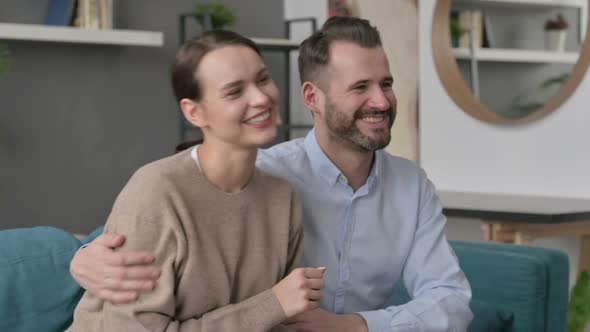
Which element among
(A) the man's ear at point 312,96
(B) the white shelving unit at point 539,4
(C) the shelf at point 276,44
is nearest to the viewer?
(A) the man's ear at point 312,96

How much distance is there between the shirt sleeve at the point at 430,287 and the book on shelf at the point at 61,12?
2847 millimetres

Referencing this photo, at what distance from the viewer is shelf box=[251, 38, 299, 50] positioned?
4.92m

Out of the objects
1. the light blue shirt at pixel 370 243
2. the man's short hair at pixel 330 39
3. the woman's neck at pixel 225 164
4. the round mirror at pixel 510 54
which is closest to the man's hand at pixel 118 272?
the woman's neck at pixel 225 164

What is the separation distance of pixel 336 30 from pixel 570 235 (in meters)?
2.16

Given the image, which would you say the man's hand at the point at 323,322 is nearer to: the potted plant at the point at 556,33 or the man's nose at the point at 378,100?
the man's nose at the point at 378,100

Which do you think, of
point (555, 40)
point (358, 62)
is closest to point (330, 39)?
point (358, 62)

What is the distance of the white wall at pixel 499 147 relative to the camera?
152 inches

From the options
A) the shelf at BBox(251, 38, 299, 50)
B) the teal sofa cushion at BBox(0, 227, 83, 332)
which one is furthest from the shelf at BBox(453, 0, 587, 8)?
the teal sofa cushion at BBox(0, 227, 83, 332)

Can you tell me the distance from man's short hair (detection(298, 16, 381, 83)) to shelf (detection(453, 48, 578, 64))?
203 cm

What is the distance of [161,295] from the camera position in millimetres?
1462

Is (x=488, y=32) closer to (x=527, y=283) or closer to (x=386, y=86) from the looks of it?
(x=527, y=283)

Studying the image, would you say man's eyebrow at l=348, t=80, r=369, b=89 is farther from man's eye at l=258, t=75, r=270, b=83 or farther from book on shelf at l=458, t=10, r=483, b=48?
book on shelf at l=458, t=10, r=483, b=48

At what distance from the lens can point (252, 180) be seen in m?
1.63

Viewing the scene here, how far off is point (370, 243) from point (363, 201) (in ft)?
0.30
